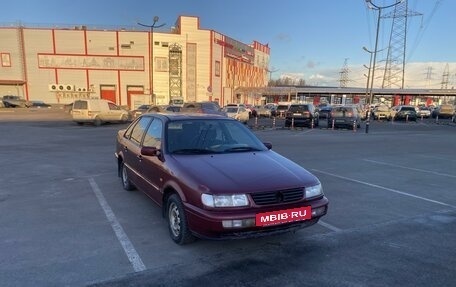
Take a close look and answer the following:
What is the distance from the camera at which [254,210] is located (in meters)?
3.95

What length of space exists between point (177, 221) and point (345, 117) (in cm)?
2206

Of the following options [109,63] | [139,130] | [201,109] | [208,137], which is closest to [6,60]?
[109,63]

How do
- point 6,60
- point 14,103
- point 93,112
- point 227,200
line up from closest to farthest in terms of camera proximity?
point 227,200, point 93,112, point 14,103, point 6,60

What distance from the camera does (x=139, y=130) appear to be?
21.3 ft

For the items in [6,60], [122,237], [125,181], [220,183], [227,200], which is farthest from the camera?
[6,60]

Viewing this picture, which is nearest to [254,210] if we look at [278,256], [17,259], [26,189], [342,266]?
[278,256]

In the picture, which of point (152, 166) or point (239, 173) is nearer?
point (239, 173)

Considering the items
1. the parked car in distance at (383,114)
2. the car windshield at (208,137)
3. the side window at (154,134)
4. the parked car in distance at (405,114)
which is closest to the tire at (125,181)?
the side window at (154,134)

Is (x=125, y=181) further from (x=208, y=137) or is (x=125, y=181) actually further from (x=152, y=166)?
(x=208, y=137)

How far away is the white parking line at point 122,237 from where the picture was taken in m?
3.98

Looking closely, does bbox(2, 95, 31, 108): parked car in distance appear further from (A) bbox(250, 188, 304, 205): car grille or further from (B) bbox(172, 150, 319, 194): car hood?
(A) bbox(250, 188, 304, 205): car grille

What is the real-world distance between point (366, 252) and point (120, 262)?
9.21ft

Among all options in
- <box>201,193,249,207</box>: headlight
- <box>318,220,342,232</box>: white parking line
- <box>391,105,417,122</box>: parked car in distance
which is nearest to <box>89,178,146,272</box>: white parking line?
<box>201,193,249,207</box>: headlight

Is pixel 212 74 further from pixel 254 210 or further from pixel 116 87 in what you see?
pixel 254 210
